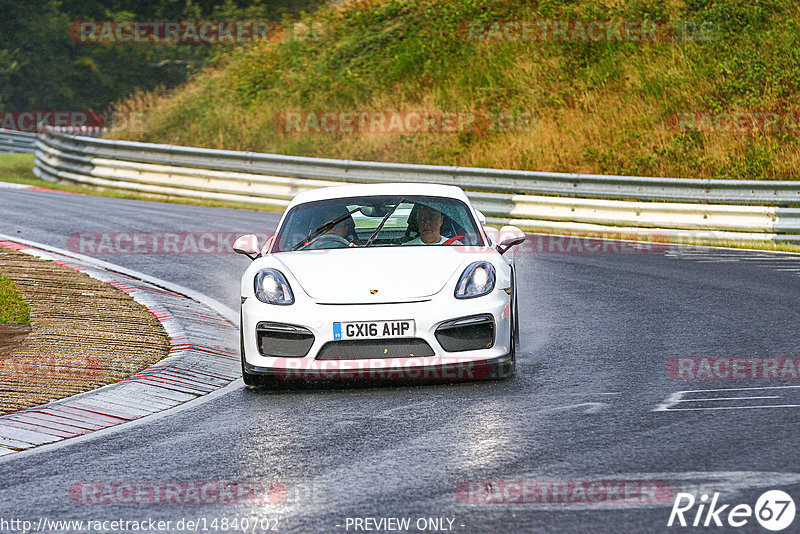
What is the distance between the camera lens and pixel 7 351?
7883 mm

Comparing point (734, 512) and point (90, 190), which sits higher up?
point (90, 190)

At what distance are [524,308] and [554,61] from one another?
16.9 m

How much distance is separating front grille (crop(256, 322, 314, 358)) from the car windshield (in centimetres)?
100

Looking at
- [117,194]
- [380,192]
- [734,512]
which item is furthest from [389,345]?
[117,194]

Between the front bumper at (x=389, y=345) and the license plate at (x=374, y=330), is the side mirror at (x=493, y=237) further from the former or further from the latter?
the license plate at (x=374, y=330)

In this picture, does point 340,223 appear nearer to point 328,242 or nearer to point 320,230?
point 320,230

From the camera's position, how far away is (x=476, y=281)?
280 inches

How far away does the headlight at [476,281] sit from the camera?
702cm

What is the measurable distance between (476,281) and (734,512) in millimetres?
3119

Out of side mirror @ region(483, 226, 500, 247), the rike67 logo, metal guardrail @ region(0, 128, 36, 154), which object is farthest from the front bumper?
metal guardrail @ region(0, 128, 36, 154)

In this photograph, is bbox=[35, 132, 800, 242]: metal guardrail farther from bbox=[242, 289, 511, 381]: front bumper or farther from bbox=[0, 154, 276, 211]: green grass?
bbox=[242, 289, 511, 381]: front bumper

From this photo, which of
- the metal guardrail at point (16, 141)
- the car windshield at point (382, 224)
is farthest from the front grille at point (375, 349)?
the metal guardrail at point (16, 141)

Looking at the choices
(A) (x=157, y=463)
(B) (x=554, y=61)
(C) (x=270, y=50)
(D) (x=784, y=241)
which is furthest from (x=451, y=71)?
(A) (x=157, y=463)

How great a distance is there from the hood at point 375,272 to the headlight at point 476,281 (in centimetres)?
7
